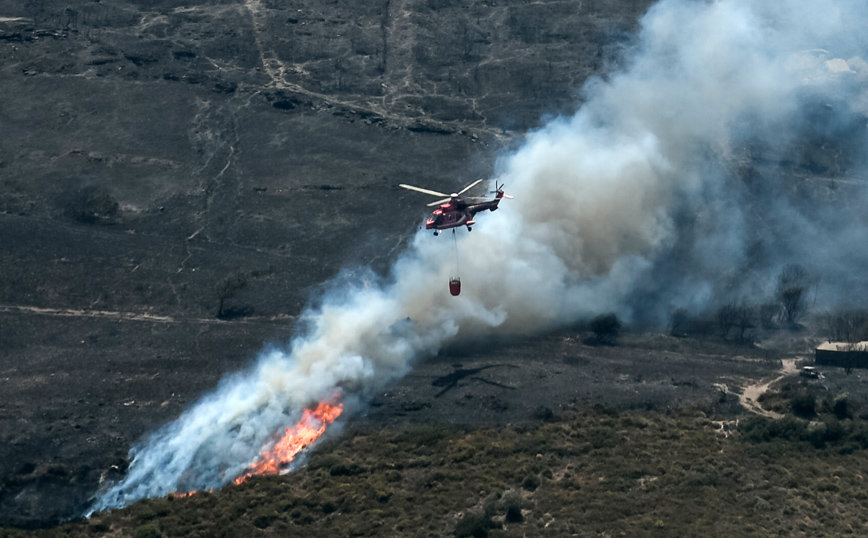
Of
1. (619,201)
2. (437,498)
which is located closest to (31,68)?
(619,201)

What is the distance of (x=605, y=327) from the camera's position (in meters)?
102

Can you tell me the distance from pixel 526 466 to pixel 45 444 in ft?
125

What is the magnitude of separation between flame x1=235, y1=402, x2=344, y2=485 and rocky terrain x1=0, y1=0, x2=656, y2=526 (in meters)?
6.54

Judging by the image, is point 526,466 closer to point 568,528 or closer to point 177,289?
point 568,528

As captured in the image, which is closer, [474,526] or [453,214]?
[474,526]

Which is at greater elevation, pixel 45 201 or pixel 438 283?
pixel 45 201

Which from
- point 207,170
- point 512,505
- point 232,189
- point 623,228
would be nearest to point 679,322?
point 623,228

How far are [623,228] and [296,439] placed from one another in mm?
49052

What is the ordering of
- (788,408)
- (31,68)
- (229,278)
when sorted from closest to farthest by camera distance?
(788,408), (229,278), (31,68)

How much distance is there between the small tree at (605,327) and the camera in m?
102

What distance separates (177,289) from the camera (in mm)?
107750

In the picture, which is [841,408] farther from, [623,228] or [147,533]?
[147,533]

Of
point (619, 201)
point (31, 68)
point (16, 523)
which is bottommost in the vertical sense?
point (16, 523)

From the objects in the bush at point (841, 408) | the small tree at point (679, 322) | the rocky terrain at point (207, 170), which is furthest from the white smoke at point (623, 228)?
the bush at point (841, 408)
